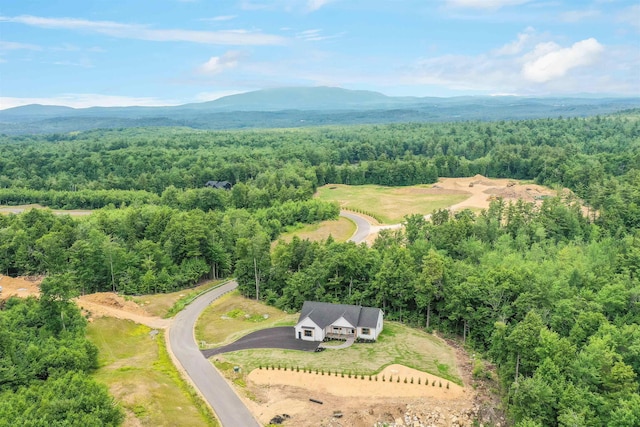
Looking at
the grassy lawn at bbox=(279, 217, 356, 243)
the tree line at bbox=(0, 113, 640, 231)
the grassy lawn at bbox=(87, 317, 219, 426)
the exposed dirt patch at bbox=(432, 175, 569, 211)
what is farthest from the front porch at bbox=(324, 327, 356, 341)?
the exposed dirt patch at bbox=(432, 175, 569, 211)

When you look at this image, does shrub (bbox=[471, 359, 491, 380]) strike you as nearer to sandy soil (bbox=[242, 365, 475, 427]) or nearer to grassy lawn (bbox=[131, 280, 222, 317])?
sandy soil (bbox=[242, 365, 475, 427])

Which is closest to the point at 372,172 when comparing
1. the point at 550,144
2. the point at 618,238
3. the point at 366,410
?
the point at 550,144

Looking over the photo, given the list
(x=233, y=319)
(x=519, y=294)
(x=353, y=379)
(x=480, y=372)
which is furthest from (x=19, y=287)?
(x=519, y=294)

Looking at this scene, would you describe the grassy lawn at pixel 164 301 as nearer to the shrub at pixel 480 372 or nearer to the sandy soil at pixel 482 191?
the shrub at pixel 480 372

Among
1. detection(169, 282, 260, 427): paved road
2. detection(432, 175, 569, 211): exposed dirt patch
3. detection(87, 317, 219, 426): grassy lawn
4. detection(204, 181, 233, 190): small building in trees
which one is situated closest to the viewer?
detection(87, 317, 219, 426): grassy lawn

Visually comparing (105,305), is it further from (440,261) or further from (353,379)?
(440,261)

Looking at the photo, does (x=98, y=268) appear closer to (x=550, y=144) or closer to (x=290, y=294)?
(x=290, y=294)

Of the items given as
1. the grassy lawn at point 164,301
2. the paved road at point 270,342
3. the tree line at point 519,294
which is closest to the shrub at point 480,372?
the tree line at point 519,294
